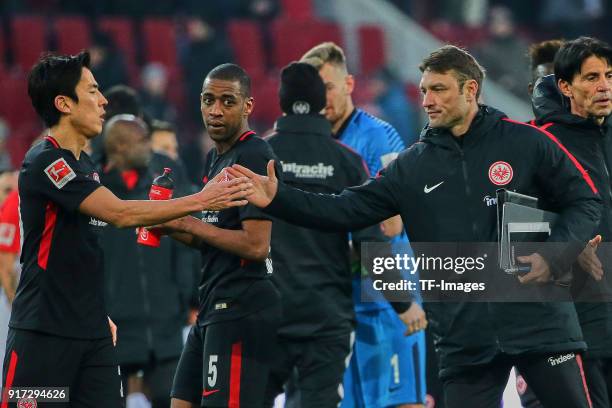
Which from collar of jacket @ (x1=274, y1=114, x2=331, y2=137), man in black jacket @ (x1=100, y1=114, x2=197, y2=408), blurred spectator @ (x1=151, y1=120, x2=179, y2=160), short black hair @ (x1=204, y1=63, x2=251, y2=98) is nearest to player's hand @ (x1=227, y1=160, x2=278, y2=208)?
short black hair @ (x1=204, y1=63, x2=251, y2=98)

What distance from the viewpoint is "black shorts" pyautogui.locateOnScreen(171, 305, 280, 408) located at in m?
5.37

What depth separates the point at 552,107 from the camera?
5867mm

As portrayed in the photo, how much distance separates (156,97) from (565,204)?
9691 millimetres

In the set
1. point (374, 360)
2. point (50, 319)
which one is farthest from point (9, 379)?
point (374, 360)

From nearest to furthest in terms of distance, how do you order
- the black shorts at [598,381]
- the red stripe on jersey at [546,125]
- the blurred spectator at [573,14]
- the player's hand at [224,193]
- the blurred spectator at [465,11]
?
the player's hand at [224,193] → the black shorts at [598,381] → the red stripe on jersey at [546,125] → the blurred spectator at [573,14] → the blurred spectator at [465,11]

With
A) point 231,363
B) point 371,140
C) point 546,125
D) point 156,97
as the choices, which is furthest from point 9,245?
point 156,97

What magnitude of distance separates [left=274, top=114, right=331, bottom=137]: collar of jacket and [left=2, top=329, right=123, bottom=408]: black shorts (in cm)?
181

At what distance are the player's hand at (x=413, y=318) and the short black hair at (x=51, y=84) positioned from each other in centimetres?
249

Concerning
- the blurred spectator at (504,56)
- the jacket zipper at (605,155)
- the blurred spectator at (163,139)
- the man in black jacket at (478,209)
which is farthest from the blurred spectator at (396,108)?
the man in black jacket at (478,209)

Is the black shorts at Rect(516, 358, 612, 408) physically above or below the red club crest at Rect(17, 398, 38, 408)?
above

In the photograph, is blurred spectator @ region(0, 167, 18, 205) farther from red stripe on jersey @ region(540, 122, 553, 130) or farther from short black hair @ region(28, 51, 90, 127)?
red stripe on jersey @ region(540, 122, 553, 130)

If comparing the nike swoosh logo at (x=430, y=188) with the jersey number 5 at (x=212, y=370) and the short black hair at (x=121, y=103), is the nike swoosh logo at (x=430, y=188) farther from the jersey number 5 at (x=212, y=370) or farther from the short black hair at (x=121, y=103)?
the short black hair at (x=121, y=103)

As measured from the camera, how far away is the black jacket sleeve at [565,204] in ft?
16.7

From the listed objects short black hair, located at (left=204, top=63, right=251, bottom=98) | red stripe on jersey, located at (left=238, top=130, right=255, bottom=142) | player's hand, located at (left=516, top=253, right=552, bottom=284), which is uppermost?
short black hair, located at (left=204, top=63, right=251, bottom=98)
